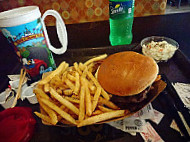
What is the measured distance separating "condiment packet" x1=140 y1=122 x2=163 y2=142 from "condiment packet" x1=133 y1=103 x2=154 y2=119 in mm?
83

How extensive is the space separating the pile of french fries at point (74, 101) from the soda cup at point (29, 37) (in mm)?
Result: 297

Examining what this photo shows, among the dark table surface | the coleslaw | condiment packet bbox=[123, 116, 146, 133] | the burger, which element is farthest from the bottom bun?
the coleslaw

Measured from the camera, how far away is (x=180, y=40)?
2.10m

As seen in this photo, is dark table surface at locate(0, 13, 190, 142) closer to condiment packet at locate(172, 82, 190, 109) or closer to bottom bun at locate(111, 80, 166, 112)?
condiment packet at locate(172, 82, 190, 109)

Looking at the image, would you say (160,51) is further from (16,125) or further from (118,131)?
(16,125)

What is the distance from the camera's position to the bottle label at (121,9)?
1.60 meters

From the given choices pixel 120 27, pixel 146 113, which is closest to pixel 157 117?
pixel 146 113

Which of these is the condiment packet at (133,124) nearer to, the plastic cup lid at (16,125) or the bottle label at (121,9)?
the plastic cup lid at (16,125)

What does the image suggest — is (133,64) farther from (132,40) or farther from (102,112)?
(132,40)

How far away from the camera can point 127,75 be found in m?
1.12

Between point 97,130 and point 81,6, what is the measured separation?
258cm

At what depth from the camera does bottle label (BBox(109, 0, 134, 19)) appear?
1604 mm

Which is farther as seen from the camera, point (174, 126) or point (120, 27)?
point (120, 27)

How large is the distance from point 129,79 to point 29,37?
101 centimetres
